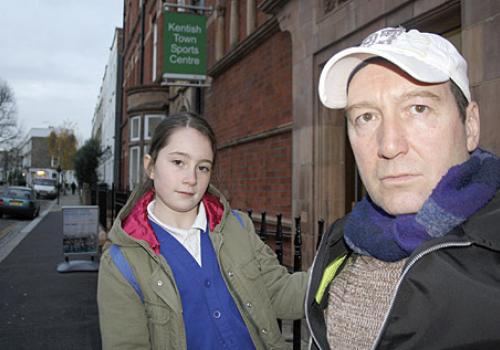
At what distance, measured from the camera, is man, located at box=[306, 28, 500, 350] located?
3.07ft

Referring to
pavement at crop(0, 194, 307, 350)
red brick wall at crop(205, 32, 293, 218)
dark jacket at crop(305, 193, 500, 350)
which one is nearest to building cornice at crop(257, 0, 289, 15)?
red brick wall at crop(205, 32, 293, 218)

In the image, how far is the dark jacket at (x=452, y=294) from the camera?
2.96ft

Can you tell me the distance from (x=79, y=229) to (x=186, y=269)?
6022 mm

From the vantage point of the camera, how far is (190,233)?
1942 mm

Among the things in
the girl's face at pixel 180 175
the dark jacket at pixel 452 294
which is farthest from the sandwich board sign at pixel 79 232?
the dark jacket at pixel 452 294

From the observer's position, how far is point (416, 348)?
3.15 feet

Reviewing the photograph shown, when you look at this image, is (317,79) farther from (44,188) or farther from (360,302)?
(44,188)

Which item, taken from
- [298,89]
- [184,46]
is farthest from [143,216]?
[184,46]

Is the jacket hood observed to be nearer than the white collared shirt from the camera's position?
Yes

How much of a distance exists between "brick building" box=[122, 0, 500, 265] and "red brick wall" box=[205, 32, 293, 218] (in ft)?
0.06

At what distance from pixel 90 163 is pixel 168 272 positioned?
38394mm

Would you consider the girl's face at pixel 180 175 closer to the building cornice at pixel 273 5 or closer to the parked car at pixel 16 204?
the building cornice at pixel 273 5

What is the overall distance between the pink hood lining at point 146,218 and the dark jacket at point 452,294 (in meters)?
1.06

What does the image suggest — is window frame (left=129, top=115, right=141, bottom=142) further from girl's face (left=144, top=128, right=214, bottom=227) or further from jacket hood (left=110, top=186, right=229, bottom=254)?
girl's face (left=144, top=128, right=214, bottom=227)
